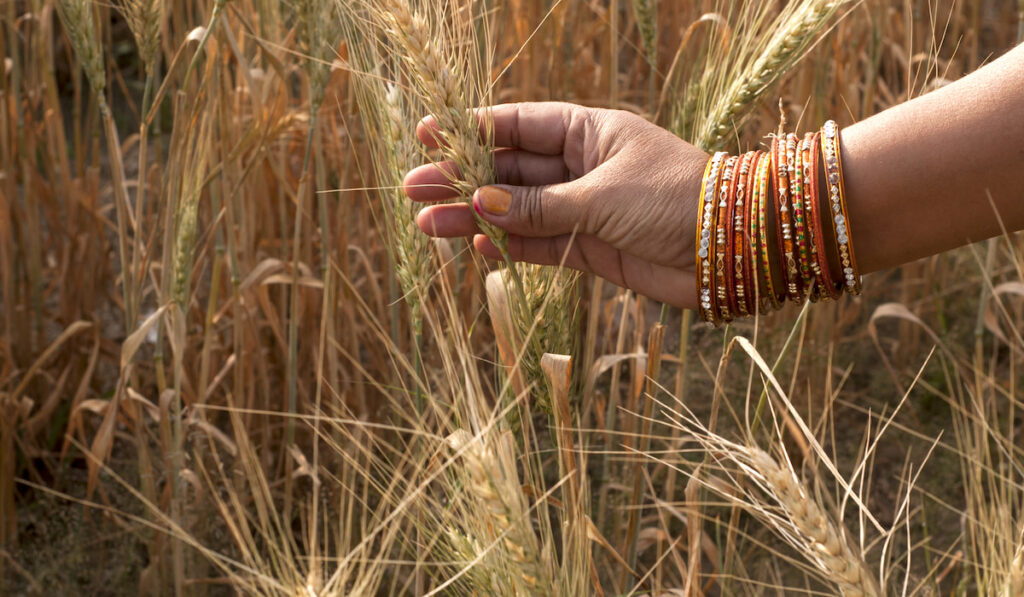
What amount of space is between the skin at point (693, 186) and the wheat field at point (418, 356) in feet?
0.19

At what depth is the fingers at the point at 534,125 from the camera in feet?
3.99

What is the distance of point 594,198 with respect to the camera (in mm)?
1070

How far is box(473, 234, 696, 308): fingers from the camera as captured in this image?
1177 mm

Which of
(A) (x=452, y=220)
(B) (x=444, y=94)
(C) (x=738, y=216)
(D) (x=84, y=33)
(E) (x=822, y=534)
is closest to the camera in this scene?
(E) (x=822, y=534)

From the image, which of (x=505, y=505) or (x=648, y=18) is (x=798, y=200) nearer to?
(x=505, y=505)

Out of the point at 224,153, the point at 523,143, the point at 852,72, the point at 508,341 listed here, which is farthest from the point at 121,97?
the point at 508,341

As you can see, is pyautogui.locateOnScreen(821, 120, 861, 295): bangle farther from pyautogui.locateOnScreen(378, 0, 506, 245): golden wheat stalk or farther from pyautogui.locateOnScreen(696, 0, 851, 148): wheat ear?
pyautogui.locateOnScreen(378, 0, 506, 245): golden wheat stalk

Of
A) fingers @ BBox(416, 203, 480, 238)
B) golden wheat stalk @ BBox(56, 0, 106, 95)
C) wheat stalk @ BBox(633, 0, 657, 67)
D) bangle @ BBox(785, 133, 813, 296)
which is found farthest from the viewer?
wheat stalk @ BBox(633, 0, 657, 67)

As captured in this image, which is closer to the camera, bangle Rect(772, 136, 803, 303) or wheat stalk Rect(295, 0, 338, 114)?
bangle Rect(772, 136, 803, 303)

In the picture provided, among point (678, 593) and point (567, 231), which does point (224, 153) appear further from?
point (678, 593)

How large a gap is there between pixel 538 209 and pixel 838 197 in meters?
0.31

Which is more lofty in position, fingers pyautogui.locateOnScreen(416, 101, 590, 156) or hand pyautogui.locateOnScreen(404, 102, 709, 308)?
fingers pyautogui.locateOnScreen(416, 101, 590, 156)

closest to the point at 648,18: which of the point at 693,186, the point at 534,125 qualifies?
the point at 534,125

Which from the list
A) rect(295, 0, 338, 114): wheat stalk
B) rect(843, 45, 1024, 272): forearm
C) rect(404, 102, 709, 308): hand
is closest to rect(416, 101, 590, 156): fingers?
rect(404, 102, 709, 308): hand
